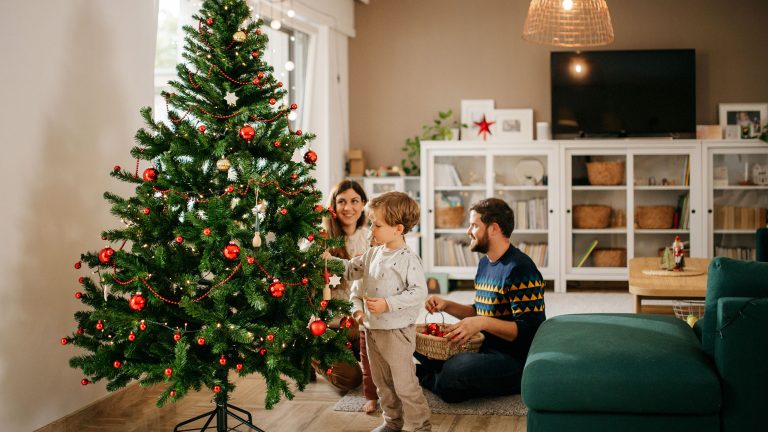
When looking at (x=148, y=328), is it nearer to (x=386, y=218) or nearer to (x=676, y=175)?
(x=386, y=218)

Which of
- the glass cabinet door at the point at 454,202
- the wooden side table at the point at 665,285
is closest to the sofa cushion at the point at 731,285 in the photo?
the wooden side table at the point at 665,285

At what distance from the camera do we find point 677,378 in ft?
7.36

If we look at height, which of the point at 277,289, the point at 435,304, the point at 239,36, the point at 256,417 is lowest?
the point at 256,417

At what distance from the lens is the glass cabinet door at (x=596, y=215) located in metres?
6.45

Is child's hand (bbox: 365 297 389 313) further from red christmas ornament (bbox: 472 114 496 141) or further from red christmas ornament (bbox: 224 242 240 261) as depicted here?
red christmas ornament (bbox: 472 114 496 141)

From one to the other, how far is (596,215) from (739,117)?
144 centimetres

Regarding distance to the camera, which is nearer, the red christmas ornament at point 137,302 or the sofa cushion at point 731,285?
the sofa cushion at point 731,285

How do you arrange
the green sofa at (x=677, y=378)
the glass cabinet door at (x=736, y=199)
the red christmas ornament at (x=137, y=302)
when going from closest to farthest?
the green sofa at (x=677, y=378) → the red christmas ornament at (x=137, y=302) → the glass cabinet door at (x=736, y=199)

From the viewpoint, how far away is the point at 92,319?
2.52 meters

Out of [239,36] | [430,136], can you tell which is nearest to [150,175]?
[239,36]

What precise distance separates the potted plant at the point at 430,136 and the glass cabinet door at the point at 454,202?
0.66 ft

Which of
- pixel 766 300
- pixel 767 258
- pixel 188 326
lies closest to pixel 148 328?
pixel 188 326

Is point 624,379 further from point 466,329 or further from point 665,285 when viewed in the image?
point 665,285

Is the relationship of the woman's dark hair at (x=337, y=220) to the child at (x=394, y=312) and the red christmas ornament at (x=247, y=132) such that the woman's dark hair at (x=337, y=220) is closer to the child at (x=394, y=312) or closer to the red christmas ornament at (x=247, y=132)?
the child at (x=394, y=312)
